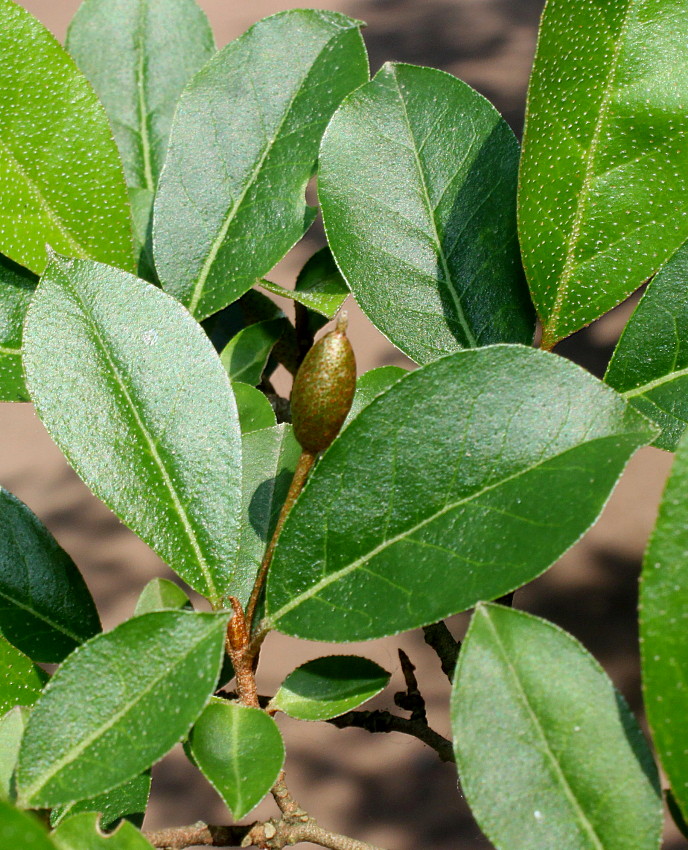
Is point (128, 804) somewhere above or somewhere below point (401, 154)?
below

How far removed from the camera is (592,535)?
2395mm

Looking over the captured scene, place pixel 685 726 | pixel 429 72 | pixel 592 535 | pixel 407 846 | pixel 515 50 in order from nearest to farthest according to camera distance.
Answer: pixel 685 726, pixel 429 72, pixel 407 846, pixel 592 535, pixel 515 50

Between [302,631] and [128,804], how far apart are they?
17 cm

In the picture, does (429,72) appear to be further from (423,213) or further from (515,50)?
(515,50)

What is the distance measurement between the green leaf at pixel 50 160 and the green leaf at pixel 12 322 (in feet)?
0.12

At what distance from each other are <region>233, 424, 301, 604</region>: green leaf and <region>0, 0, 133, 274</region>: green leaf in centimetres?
20

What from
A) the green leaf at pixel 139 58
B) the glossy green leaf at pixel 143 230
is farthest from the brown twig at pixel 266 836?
the green leaf at pixel 139 58

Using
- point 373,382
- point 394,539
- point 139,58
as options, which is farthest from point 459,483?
point 139,58

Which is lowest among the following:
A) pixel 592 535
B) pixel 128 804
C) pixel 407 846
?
pixel 407 846

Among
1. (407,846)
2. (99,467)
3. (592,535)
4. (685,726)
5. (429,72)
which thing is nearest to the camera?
(685,726)

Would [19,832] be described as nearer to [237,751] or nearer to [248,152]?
[237,751]

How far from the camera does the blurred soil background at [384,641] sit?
2.06m

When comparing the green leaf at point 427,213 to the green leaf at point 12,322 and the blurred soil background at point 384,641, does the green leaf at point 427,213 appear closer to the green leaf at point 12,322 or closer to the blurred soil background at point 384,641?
the green leaf at point 12,322

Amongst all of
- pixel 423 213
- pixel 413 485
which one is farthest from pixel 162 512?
pixel 423 213
